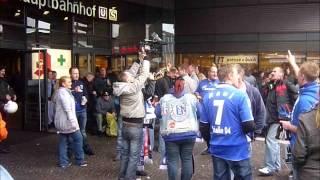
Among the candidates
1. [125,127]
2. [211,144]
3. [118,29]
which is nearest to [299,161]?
[211,144]

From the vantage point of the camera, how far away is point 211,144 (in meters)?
5.34

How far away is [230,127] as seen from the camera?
16.9ft

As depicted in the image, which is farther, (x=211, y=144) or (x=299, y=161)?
(x=211, y=144)

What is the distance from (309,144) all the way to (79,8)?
40.0 feet

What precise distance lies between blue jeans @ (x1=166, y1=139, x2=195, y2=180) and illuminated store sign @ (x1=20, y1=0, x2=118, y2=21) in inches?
306

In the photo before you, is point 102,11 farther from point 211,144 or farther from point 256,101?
point 211,144

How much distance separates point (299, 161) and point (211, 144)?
1504 mm

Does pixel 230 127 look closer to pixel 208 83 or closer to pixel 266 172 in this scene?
pixel 266 172

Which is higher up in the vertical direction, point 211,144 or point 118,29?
point 118,29

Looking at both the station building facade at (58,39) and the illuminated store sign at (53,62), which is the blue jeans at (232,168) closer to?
the station building facade at (58,39)

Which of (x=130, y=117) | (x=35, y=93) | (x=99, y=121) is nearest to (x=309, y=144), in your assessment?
(x=130, y=117)

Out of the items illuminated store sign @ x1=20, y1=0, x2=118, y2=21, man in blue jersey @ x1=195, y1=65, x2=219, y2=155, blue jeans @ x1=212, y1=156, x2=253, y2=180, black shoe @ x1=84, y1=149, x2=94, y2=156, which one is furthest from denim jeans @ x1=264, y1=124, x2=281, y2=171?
illuminated store sign @ x1=20, y1=0, x2=118, y2=21

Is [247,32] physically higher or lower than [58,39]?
higher

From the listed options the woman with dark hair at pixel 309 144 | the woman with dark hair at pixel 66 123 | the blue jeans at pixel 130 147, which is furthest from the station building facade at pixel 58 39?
the woman with dark hair at pixel 309 144
